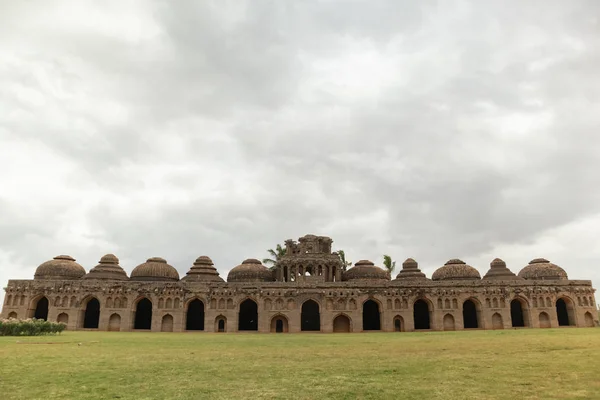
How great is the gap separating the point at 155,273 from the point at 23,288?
17.4 m

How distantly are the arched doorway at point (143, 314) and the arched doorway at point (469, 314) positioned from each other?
45820 millimetres

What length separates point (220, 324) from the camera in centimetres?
6197

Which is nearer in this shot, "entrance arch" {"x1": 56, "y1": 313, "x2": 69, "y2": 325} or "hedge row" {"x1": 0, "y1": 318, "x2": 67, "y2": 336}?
"hedge row" {"x1": 0, "y1": 318, "x2": 67, "y2": 336}

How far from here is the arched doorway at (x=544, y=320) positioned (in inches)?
2451

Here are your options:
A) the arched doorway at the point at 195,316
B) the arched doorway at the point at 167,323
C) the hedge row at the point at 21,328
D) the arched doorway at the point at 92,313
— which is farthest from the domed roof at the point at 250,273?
the hedge row at the point at 21,328

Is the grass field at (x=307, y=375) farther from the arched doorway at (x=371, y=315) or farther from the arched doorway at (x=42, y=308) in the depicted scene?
Result: the arched doorway at (x=42, y=308)

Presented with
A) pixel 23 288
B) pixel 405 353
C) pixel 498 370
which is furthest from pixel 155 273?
pixel 498 370

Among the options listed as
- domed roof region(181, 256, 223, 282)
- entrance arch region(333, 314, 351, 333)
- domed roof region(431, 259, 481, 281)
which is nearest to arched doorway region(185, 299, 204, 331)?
domed roof region(181, 256, 223, 282)

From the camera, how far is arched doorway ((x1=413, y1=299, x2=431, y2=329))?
6719 cm

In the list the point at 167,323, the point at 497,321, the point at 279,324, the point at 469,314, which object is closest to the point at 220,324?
the point at 167,323

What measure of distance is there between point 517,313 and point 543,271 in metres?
7.88

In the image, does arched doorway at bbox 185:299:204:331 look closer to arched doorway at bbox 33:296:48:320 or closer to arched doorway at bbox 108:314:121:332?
arched doorway at bbox 108:314:121:332

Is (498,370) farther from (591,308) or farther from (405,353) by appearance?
(591,308)

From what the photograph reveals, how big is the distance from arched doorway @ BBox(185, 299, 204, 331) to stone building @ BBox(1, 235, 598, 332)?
0.14 meters
